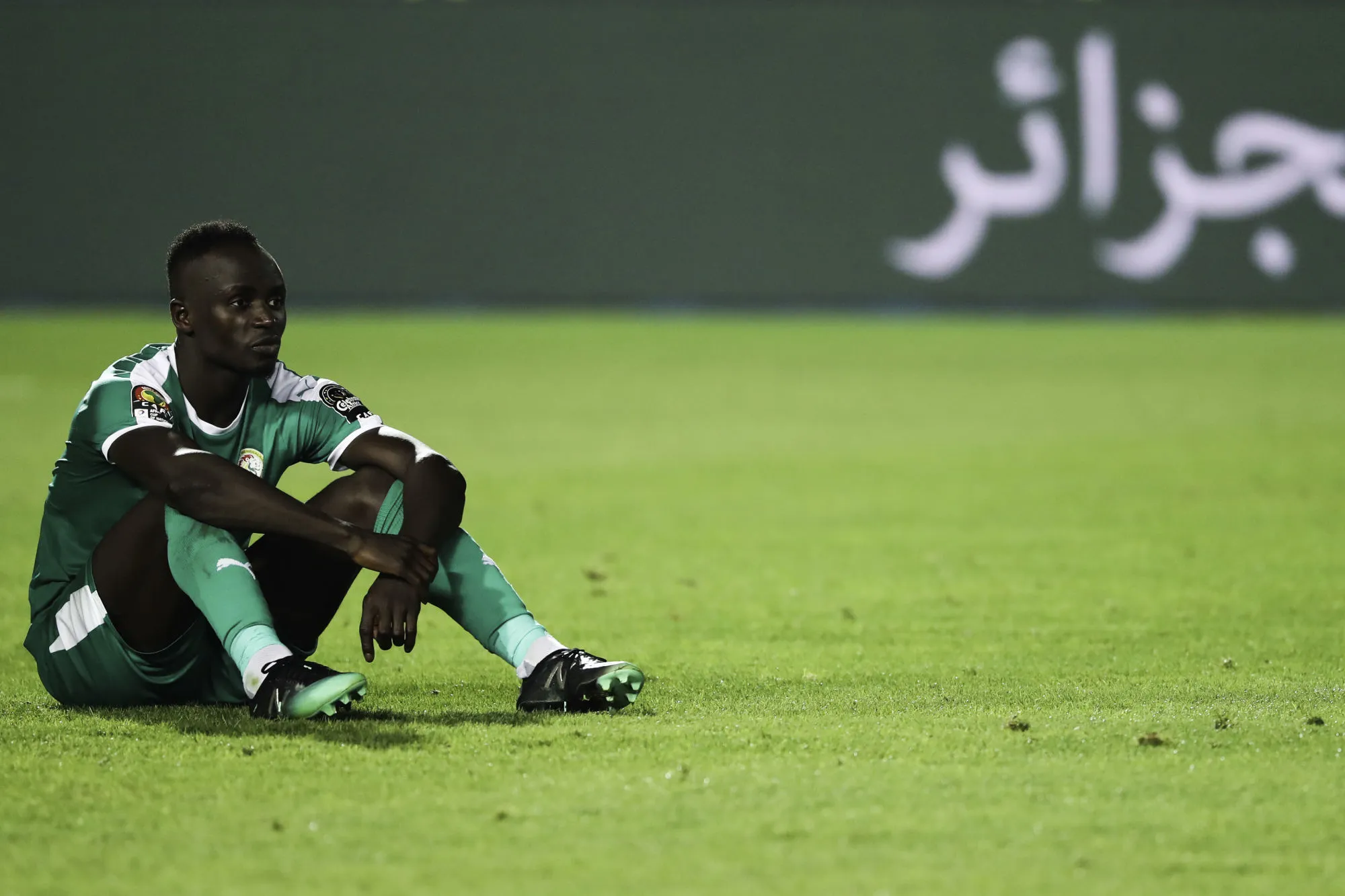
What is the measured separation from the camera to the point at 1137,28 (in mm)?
21625

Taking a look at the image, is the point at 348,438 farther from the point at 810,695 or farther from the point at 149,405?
the point at 810,695

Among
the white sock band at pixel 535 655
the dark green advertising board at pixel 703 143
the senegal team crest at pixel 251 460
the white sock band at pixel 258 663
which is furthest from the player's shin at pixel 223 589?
the dark green advertising board at pixel 703 143

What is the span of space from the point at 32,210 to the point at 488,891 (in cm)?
2052

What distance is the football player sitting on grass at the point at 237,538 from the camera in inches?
170

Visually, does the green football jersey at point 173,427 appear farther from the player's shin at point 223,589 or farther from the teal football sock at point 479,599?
the teal football sock at point 479,599

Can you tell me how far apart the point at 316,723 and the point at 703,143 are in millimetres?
18056

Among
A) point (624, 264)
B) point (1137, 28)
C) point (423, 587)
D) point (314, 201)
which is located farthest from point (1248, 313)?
point (423, 587)

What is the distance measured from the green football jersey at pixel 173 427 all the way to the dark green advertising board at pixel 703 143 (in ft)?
57.3

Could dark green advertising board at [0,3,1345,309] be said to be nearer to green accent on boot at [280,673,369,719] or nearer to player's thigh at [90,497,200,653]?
player's thigh at [90,497,200,653]

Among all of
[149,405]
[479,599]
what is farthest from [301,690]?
[149,405]

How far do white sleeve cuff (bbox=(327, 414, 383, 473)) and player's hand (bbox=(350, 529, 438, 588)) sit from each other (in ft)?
1.26

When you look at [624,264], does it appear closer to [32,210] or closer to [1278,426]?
[32,210]

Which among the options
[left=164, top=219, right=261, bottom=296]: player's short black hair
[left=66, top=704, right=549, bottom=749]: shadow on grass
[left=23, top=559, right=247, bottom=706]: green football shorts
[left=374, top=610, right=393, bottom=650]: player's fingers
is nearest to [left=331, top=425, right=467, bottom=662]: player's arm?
[left=374, top=610, right=393, bottom=650]: player's fingers

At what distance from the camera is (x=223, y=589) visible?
169 inches
